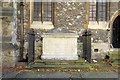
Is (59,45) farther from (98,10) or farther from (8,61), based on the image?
(98,10)

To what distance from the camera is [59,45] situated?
378 cm

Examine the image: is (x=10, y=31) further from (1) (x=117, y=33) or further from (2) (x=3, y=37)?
(1) (x=117, y=33)

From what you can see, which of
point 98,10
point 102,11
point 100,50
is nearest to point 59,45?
point 100,50

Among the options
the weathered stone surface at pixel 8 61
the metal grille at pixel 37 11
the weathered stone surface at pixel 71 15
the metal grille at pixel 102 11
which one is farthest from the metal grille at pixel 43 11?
the metal grille at pixel 102 11

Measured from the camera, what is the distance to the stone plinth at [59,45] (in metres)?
3.76

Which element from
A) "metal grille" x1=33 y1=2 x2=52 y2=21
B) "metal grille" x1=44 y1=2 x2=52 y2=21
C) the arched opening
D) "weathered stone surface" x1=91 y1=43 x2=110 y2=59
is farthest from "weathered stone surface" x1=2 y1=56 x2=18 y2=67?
the arched opening

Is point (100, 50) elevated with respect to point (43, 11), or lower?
lower

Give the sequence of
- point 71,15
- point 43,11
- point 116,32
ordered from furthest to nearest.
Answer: point 116,32 < point 43,11 < point 71,15

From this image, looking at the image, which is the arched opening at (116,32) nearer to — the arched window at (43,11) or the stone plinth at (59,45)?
the stone plinth at (59,45)

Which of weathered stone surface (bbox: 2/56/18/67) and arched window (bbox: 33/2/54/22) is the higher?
arched window (bbox: 33/2/54/22)

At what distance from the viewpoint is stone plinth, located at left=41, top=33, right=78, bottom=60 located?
3762 millimetres

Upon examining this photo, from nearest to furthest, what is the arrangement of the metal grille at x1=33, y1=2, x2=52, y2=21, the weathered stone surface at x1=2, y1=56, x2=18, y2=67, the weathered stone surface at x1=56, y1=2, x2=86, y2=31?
the weathered stone surface at x1=2, y1=56, x2=18, y2=67, the weathered stone surface at x1=56, y1=2, x2=86, y2=31, the metal grille at x1=33, y1=2, x2=52, y2=21

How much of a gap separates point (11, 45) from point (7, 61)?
2.72ft

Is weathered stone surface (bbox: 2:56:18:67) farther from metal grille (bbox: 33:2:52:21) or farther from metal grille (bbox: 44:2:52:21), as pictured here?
metal grille (bbox: 44:2:52:21)
